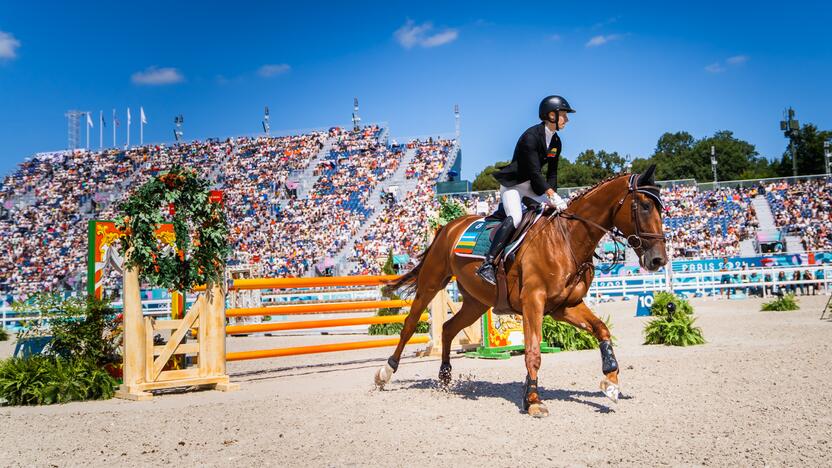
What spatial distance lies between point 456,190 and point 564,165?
42801 mm

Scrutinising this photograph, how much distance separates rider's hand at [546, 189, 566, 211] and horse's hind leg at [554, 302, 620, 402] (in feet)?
3.02

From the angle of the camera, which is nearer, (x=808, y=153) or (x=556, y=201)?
(x=556, y=201)

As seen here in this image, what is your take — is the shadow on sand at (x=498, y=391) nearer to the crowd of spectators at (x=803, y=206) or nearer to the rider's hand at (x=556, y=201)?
the rider's hand at (x=556, y=201)

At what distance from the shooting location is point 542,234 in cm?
635

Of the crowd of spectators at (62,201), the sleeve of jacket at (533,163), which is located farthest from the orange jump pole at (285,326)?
the crowd of spectators at (62,201)

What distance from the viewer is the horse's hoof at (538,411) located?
5631 mm

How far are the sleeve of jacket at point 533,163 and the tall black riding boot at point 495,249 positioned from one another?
410mm

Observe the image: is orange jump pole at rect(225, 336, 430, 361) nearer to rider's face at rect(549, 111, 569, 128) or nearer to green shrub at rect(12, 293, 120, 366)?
green shrub at rect(12, 293, 120, 366)

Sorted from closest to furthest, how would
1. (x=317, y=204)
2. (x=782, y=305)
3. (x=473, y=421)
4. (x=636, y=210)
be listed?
(x=473, y=421) → (x=636, y=210) → (x=782, y=305) → (x=317, y=204)

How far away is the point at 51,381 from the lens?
748 cm

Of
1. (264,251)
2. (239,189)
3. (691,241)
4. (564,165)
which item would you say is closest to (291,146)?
(239,189)

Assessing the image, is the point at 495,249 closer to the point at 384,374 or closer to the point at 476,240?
the point at 476,240

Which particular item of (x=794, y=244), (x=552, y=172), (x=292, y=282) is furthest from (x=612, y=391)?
(x=794, y=244)

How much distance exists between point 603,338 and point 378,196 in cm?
3519
